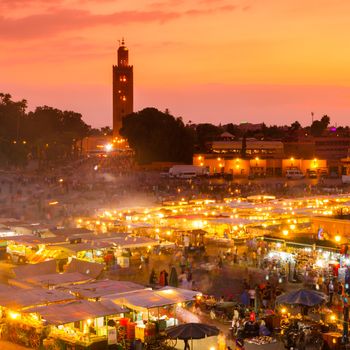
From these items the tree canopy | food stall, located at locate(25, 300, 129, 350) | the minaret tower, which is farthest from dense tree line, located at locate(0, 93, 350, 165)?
food stall, located at locate(25, 300, 129, 350)

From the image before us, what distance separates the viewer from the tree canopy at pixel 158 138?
66.2 meters

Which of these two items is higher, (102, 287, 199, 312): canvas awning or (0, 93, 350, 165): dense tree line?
(0, 93, 350, 165): dense tree line

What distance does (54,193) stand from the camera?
44688 mm

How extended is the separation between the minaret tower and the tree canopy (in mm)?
37318

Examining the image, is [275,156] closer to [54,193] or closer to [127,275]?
[54,193]

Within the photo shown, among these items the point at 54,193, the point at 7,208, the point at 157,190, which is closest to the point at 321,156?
the point at 157,190

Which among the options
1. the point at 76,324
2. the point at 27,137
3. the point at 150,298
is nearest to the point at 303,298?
the point at 150,298

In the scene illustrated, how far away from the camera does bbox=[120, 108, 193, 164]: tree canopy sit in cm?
6625

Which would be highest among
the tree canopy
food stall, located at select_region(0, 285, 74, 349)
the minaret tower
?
the minaret tower

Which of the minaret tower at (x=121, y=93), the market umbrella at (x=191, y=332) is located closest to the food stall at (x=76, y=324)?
the market umbrella at (x=191, y=332)

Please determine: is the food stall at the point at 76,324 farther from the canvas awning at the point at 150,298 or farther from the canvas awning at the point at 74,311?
the canvas awning at the point at 150,298

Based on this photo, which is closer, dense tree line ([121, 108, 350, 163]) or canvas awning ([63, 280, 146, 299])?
canvas awning ([63, 280, 146, 299])

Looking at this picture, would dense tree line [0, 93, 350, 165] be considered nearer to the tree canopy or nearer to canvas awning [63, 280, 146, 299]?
the tree canopy

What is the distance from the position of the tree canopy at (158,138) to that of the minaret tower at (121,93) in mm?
37318
